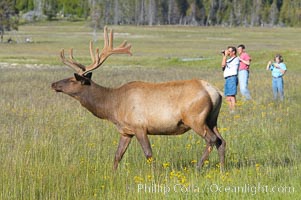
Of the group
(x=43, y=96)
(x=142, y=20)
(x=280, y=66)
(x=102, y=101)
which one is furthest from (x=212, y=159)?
(x=142, y=20)

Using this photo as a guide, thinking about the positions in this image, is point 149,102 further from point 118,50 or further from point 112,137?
point 112,137

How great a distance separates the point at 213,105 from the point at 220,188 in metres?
Answer: 2.25

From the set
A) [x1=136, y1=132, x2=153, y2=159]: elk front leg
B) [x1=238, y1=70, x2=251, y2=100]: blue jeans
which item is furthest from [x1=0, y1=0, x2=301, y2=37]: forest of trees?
[x1=136, y1=132, x2=153, y2=159]: elk front leg

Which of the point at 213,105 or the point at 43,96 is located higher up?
the point at 213,105

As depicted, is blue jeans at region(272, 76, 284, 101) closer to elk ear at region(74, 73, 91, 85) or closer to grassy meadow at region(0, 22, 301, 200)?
grassy meadow at region(0, 22, 301, 200)

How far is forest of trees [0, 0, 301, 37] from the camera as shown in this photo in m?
178

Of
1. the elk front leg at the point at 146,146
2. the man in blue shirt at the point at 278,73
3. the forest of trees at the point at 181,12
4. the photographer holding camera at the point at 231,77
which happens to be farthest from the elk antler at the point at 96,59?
the forest of trees at the point at 181,12

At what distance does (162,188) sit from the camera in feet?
29.7

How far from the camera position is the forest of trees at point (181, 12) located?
178 m

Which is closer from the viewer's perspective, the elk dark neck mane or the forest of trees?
the elk dark neck mane

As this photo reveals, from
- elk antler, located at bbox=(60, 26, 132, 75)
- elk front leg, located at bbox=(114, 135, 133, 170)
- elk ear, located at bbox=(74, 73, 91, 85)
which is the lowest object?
elk front leg, located at bbox=(114, 135, 133, 170)

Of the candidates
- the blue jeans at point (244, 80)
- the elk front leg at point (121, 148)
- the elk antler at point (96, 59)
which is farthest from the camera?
the blue jeans at point (244, 80)

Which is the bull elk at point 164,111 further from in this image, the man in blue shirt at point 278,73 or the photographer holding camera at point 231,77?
the man in blue shirt at point 278,73

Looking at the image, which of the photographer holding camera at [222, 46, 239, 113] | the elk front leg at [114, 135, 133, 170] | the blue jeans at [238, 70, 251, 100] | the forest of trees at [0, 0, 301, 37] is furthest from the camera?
the forest of trees at [0, 0, 301, 37]
